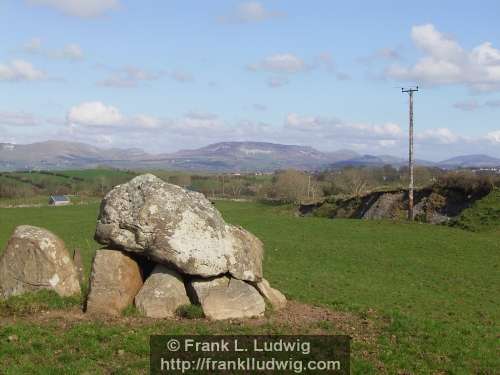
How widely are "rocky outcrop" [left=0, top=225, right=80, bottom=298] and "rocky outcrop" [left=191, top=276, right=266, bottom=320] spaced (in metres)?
4.29

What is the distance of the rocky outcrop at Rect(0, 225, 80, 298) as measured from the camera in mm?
15938

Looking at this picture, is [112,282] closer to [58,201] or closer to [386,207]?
[386,207]

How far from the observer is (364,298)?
72.5ft

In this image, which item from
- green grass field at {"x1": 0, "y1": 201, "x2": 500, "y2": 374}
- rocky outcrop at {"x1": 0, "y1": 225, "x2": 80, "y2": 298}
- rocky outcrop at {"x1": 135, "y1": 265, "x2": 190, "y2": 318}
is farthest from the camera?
rocky outcrop at {"x1": 0, "y1": 225, "x2": 80, "y2": 298}

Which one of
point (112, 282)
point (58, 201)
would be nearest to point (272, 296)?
point (112, 282)

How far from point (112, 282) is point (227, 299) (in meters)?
3.49

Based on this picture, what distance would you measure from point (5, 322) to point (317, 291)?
517 inches

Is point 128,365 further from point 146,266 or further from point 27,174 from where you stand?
point 27,174

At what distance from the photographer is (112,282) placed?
15.6 m

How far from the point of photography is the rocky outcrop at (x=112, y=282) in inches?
595

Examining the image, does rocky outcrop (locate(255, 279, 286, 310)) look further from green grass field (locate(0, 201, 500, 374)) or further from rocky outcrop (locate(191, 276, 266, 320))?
green grass field (locate(0, 201, 500, 374))

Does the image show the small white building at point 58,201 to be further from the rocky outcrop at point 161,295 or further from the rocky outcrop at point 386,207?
the rocky outcrop at point 161,295

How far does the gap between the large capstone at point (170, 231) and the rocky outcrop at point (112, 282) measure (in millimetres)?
473

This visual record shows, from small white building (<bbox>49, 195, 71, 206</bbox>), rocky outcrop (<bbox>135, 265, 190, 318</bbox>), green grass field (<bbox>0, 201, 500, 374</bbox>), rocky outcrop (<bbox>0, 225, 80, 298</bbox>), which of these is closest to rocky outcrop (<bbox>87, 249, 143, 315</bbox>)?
rocky outcrop (<bbox>135, 265, 190, 318</bbox>)
